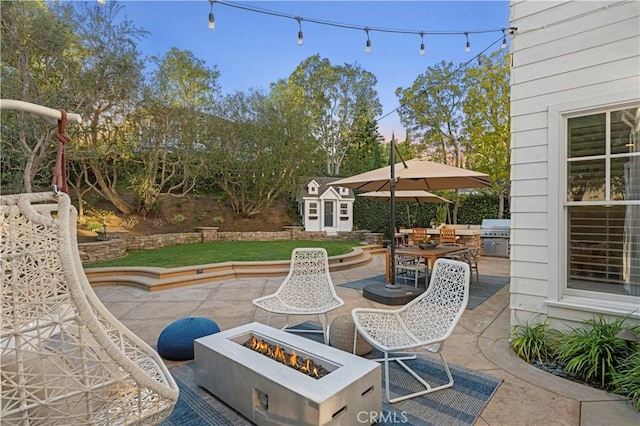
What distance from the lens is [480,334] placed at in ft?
12.1

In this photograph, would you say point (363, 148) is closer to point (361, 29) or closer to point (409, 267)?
point (361, 29)

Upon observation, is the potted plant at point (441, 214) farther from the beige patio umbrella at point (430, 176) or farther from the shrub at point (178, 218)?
the shrub at point (178, 218)

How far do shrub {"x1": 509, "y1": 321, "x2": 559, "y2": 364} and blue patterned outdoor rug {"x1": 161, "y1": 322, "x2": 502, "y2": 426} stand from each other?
0.67 m

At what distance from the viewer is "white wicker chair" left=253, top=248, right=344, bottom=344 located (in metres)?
3.58

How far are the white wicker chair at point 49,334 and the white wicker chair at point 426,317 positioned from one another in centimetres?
179

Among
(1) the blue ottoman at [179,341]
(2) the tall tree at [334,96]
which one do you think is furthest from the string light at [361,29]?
(2) the tall tree at [334,96]

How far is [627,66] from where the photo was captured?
2.76m

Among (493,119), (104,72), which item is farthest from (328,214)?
(104,72)

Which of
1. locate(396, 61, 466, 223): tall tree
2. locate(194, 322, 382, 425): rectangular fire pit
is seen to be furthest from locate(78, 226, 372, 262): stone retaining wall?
locate(194, 322, 382, 425): rectangular fire pit

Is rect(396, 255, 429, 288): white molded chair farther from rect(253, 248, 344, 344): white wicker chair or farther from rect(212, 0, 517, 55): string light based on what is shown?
rect(212, 0, 517, 55): string light

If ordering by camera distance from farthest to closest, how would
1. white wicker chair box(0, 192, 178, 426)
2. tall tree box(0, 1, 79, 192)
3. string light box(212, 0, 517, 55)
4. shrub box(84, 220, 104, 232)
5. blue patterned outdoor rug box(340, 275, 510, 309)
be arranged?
shrub box(84, 220, 104, 232) < tall tree box(0, 1, 79, 192) < blue patterned outdoor rug box(340, 275, 510, 309) < string light box(212, 0, 517, 55) < white wicker chair box(0, 192, 178, 426)

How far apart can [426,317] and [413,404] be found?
85 cm

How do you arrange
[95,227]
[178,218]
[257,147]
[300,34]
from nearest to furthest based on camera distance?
[300,34] < [95,227] < [178,218] < [257,147]

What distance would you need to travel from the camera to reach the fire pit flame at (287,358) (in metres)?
2.17
